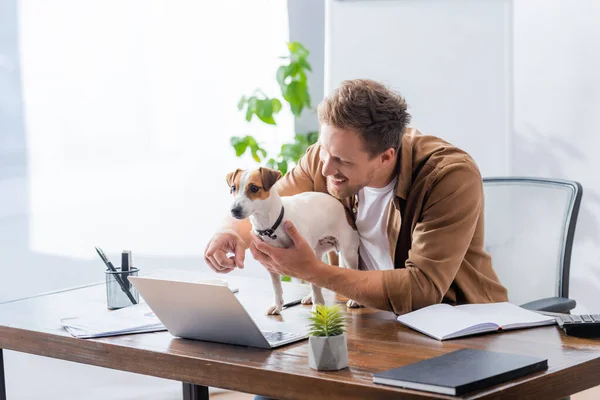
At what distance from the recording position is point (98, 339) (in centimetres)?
175

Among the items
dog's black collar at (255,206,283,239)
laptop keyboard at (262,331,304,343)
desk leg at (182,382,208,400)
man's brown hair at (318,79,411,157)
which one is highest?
man's brown hair at (318,79,411,157)

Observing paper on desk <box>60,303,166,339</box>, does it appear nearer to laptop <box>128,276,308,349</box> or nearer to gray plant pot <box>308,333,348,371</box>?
laptop <box>128,276,308,349</box>

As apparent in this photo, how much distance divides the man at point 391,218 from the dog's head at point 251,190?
8 cm

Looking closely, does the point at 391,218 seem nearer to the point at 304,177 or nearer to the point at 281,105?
the point at 304,177

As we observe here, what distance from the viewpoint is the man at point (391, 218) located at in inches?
72.6

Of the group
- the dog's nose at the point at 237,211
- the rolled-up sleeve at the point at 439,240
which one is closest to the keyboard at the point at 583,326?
the rolled-up sleeve at the point at 439,240

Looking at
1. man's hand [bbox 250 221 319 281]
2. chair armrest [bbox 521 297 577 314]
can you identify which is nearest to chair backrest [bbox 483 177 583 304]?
chair armrest [bbox 521 297 577 314]

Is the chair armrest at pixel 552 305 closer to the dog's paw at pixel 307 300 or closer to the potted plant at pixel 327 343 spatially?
the dog's paw at pixel 307 300

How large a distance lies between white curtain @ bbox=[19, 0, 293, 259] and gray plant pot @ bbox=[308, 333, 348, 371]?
191 cm

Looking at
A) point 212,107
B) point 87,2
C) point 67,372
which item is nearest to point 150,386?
point 67,372

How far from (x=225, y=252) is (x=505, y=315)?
0.66m

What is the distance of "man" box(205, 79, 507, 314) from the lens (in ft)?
6.05

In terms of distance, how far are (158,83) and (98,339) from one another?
1.86 metres

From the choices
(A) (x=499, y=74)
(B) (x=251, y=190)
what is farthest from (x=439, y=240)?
(A) (x=499, y=74)
